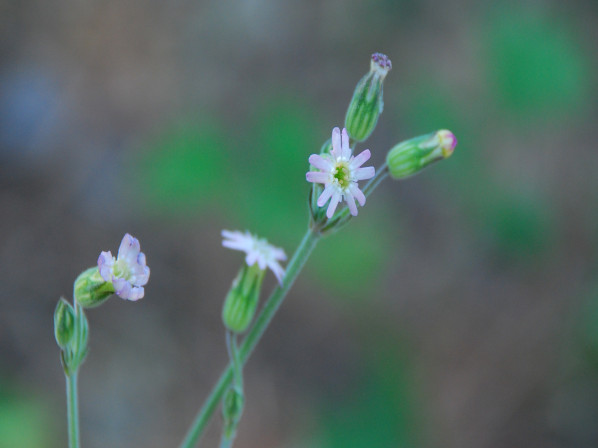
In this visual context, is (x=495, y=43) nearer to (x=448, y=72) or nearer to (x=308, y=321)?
(x=448, y=72)

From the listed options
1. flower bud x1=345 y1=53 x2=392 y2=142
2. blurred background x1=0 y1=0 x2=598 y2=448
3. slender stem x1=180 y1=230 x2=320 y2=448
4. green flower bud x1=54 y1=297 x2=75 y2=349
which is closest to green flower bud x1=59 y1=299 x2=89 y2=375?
green flower bud x1=54 y1=297 x2=75 y2=349

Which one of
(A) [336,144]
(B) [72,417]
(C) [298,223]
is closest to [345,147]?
(A) [336,144]

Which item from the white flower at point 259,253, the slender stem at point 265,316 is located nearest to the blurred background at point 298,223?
the white flower at point 259,253

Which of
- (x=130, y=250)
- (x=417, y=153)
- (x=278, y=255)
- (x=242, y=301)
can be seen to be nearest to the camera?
(x=130, y=250)

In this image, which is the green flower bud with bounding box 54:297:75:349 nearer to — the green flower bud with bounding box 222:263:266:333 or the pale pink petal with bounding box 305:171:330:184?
the green flower bud with bounding box 222:263:266:333

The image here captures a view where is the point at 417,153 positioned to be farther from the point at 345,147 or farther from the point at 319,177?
the point at 319,177

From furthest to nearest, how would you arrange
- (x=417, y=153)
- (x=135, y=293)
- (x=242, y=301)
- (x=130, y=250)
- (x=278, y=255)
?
(x=278, y=255)
(x=242, y=301)
(x=417, y=153)
(x=130, y=250)
(x=135, y=293)

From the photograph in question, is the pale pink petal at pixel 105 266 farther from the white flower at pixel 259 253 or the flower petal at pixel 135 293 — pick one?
the white flower at pixel 259 253
